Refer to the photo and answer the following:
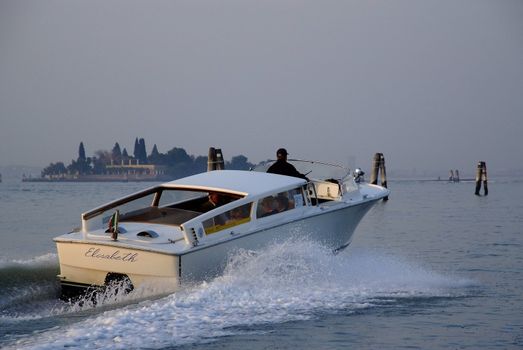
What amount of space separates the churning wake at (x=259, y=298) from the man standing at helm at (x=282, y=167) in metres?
1.61

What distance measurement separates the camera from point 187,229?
1148 centimetres

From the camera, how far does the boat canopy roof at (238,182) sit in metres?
13.1

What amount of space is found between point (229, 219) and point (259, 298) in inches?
57.5

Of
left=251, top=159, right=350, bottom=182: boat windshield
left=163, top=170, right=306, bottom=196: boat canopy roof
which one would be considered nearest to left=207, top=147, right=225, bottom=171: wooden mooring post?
left=251, top=159, right=350, bottom=182: boat windshield

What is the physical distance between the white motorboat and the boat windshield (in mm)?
912

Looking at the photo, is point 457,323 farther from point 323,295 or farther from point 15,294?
point 15,294

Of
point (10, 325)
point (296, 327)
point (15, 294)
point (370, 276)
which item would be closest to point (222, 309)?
point (296, 327)

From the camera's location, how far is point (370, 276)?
14102mm

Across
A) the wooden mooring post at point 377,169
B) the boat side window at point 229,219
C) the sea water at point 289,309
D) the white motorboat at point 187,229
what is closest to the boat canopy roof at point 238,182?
the white motorboat at point 187,229

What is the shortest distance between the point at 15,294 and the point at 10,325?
2017 millimetres

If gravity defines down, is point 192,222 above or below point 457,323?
above

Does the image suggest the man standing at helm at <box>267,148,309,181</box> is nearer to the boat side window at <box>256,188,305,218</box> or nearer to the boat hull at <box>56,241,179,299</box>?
the boat side window at <box>256,188,305,218</box>

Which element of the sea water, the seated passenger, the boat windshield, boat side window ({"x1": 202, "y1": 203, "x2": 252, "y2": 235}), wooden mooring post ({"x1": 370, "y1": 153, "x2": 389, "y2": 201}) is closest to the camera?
the sea water

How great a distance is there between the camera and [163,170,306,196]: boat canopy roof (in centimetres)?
1305
